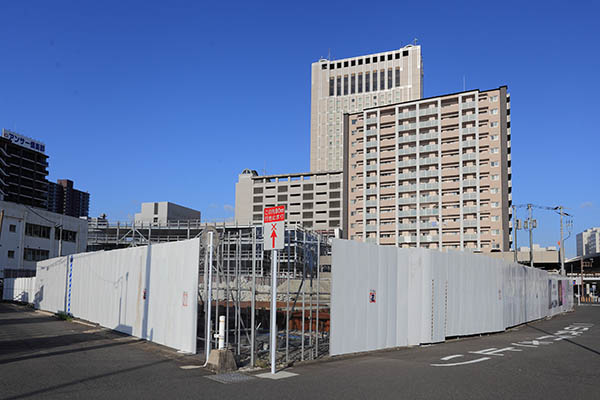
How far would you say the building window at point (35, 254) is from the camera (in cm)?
6353

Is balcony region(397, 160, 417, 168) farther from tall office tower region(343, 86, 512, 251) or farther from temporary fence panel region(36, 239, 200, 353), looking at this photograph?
temporary fence panel region(36, 239, 200, 353)

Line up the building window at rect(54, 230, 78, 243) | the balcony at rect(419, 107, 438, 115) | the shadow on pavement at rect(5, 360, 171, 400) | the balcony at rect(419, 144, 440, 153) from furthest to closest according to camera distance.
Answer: the balcony at rect(419, 107, 438, 115) < the balcony at rect(419, 144, 440, 153) < the building window at rect(54, 230, 78, 243) < the shadow on pavement at rect(5, 360, 171, 400)

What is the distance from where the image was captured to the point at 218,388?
894cm

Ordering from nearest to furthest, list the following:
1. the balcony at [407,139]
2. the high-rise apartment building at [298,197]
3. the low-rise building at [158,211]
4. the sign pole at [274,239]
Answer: the sign pole at [274,239]
the balcony at [407,139]
the high-rise apartment building at [298,197]
the low-rise building at [158,211]

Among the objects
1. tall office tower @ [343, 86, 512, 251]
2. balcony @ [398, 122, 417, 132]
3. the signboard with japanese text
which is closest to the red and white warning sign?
tall office tower @ [343, 86, 512, 251]

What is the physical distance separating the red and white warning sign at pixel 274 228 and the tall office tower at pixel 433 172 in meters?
81.5

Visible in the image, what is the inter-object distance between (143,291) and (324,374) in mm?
8009

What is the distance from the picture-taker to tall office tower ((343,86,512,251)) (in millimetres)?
87750

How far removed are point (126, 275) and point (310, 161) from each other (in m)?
143

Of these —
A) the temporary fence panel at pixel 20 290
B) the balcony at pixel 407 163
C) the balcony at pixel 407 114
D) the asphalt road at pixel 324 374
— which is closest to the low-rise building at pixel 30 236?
the temporary fence panel at pixel 20 290

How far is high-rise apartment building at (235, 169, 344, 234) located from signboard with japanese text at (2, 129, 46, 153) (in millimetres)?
49788

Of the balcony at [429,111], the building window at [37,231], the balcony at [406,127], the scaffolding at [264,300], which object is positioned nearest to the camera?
the scaffolding at [264,300]

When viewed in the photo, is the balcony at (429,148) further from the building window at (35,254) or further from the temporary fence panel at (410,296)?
the temporary fence panel at (410,296)

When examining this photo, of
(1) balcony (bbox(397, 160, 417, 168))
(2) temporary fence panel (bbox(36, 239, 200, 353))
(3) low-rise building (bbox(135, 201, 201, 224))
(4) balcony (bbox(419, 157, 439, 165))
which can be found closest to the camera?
(2) temporary fence panel (bbox(36, 239, 200, 353))
